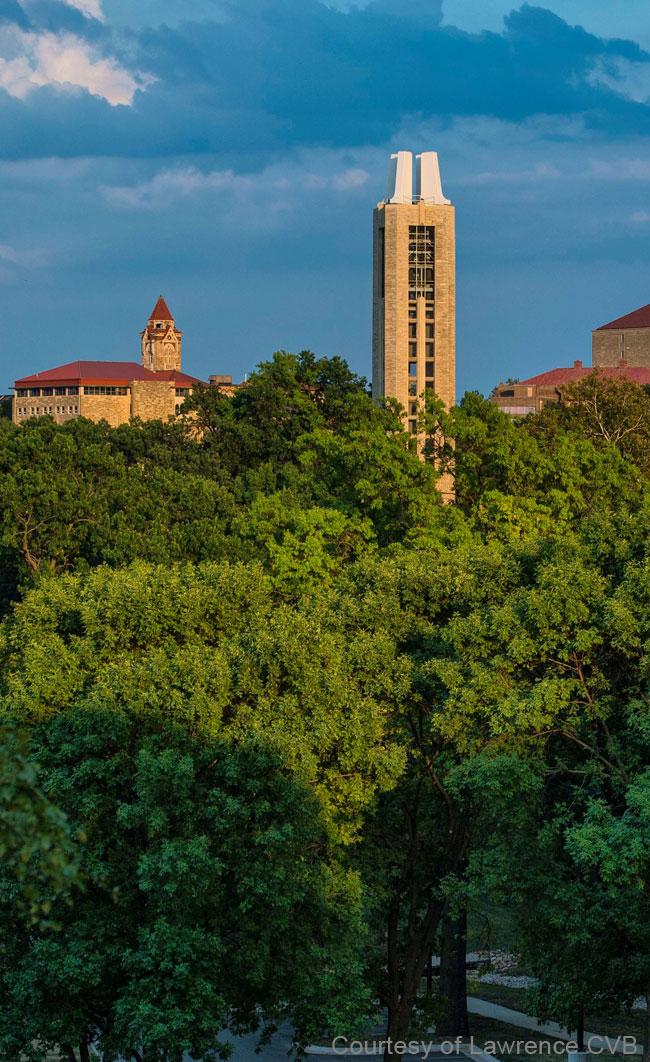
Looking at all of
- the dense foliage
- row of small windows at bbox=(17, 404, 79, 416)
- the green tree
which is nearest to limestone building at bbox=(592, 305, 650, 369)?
row of small windows at bbox=(17, 404, 79, 416)

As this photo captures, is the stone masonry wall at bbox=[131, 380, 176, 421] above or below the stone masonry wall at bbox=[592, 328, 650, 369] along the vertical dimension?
below

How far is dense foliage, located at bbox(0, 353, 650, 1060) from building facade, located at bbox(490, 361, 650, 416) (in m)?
124

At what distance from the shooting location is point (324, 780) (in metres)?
28.7

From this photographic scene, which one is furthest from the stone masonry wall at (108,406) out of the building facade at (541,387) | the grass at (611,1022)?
the grass at (611,1022)

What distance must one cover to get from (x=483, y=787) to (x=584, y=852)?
8.84 feet

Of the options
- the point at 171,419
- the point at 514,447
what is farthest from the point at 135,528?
the point at 171,419

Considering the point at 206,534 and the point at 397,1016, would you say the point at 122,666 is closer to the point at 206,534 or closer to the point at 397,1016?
the point at 397,1016

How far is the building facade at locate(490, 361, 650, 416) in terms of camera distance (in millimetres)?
160500

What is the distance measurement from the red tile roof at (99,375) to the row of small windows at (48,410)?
2.70m

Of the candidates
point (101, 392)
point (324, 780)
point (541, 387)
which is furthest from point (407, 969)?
point (101, 392)

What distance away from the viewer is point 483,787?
27234 mm

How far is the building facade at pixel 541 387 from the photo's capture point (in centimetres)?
16050

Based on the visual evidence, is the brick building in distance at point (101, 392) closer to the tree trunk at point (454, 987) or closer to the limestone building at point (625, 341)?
the limestone building at point (625, 341)

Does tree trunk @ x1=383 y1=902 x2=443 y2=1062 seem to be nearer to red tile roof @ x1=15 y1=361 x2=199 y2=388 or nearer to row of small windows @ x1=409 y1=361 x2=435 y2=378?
row of small windows @ x1=409 y1=361 x2=435 y2=378
